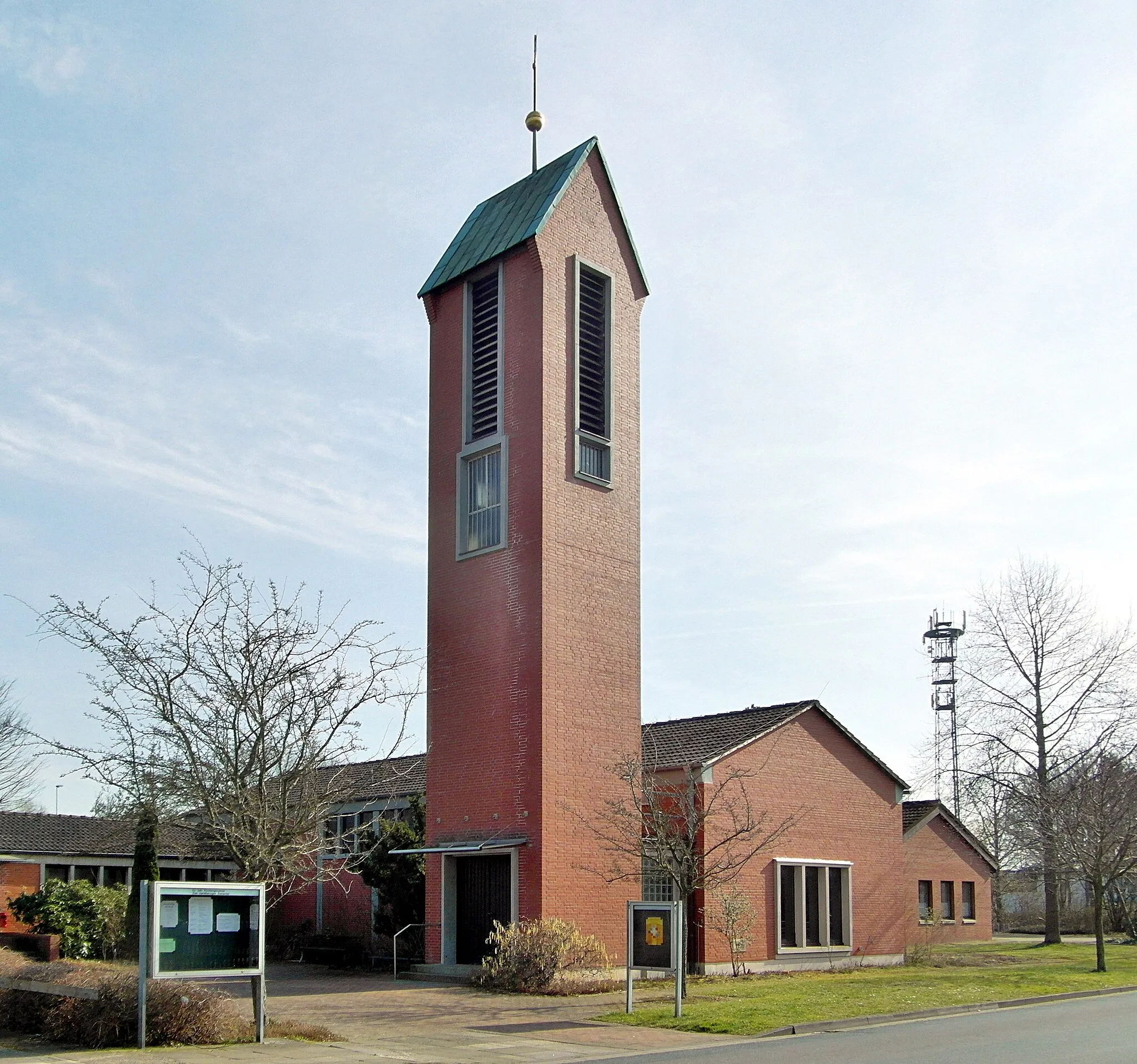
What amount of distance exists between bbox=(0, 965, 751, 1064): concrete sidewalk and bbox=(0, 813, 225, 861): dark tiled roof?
14411 mm

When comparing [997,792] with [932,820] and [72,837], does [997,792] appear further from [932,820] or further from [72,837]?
[72,837]

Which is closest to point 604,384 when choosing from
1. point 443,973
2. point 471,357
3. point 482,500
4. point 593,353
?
point 593,353

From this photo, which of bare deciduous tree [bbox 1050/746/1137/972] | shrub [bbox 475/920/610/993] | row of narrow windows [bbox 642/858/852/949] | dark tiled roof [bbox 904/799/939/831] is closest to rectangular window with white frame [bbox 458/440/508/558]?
shrub [bbox 475/920/610/993]

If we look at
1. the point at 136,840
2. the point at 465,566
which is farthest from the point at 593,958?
the point at 136,840

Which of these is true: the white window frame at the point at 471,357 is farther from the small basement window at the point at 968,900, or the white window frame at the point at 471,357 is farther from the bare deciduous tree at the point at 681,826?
the small basement window at the point at 968,900

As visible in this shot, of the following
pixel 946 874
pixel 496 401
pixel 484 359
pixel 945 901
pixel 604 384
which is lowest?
pixel 945 901

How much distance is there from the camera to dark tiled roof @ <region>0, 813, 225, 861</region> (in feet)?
119

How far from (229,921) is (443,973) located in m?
10.8

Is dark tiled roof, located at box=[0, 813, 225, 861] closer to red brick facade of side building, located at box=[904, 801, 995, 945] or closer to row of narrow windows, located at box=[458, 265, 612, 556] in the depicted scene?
row of narrow windows, located at box=[458, 265, 612, 556]

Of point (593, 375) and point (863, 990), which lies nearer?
point (863, 990)

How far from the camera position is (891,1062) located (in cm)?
1364

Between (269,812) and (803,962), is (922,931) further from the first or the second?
(269,812)

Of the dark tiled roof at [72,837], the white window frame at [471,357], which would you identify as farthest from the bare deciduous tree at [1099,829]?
the dark tiled roof at [72,837]

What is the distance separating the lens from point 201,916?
15.0 metres
